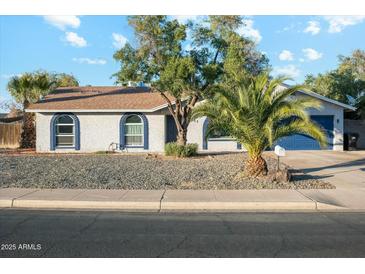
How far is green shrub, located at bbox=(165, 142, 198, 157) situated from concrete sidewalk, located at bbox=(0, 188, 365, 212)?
28.5 ft

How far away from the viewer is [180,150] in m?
19.0

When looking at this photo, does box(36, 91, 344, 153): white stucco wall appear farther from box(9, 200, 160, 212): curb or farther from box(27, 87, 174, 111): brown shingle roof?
box(9, 200, 160, 212): curb

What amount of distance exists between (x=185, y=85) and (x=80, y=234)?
39.4ft

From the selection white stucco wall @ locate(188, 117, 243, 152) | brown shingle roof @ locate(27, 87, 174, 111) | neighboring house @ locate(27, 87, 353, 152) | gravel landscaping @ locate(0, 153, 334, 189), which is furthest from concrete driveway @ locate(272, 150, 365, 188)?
brown shingle roof @ locate(27, 87, 174, 111)

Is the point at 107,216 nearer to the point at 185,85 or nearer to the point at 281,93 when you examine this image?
the point at 281,93

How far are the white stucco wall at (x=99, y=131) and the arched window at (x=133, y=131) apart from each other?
1.63 ft

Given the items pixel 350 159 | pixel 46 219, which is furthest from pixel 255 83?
pixel 350 159

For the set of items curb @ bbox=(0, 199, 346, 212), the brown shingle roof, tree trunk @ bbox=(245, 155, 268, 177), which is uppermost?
the brown shingle roof

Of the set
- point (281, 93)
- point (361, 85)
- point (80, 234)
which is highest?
point (361, 85)

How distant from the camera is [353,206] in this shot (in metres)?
8.80

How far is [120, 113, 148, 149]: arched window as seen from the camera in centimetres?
2262

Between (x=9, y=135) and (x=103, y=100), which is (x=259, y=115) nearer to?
(x=103, y=100)

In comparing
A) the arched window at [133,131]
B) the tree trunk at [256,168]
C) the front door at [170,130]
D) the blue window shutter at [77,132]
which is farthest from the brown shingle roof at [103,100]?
the tree trunk at [256,168]

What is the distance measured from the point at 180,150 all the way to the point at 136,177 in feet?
21.8
